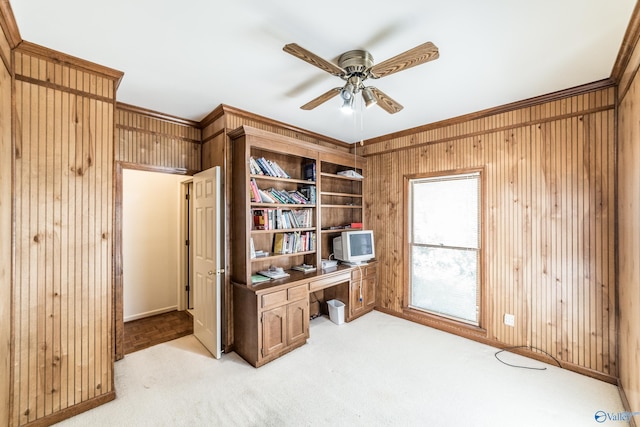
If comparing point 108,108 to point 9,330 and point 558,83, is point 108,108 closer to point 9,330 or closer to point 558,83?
point 9,330

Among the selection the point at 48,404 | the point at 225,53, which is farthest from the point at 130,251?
the point at 225,53

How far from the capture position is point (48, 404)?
1913 mm

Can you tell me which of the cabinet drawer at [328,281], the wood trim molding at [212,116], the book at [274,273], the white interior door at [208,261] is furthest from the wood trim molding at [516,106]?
the white interior door at [208,261]

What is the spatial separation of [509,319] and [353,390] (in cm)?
198

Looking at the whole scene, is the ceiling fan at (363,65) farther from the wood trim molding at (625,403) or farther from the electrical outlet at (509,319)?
the wood trim molding at (625,403)

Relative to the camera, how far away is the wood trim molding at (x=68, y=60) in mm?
1850

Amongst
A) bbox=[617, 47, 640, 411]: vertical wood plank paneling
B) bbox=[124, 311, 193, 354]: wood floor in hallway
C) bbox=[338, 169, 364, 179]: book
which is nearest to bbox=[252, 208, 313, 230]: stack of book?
bbox=[338, 169, 364, 179]: book

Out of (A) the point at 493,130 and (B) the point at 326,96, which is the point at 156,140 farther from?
(A) the point at 493,130

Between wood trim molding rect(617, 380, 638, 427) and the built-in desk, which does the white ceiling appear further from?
wood trim molding rect(617, 380, 638, 427)

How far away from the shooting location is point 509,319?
2938 millimetres

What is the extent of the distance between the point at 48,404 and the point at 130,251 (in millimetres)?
2351

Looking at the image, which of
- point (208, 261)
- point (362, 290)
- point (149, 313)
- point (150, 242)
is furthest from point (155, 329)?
point (362, 290)

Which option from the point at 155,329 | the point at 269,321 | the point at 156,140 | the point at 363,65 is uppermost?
the point at 363,65

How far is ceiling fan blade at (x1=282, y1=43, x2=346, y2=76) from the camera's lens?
4.97ft
